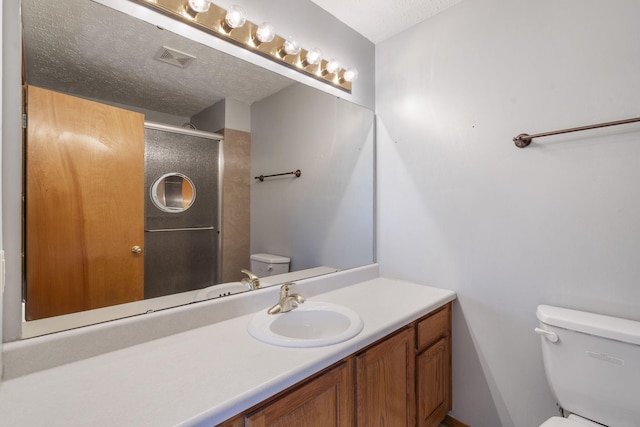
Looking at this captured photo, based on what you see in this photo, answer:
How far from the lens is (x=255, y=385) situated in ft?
2.47

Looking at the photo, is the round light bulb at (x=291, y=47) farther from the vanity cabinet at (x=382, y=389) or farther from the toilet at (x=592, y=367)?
the toilet at (x=592, y=367)

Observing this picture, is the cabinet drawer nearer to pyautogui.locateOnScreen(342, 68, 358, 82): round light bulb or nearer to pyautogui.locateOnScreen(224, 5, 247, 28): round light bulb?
pyautogui.locateOnScreen(342, 68, 358, 82): round light bulb

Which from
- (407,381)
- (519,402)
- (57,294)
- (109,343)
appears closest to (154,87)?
(57,294)

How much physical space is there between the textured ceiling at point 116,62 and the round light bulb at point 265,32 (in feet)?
0.45

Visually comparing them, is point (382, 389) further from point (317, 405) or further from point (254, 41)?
point (254, 41)

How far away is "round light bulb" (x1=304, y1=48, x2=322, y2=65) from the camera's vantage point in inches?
60.4

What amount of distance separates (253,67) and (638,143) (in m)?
1.60

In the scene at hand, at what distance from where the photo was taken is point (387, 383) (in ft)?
3.82

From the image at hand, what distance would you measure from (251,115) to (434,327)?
1388 millimetres

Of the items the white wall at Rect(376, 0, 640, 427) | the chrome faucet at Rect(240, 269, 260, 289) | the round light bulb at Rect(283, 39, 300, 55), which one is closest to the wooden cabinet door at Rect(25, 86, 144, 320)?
the chrome faucet at Rect(240, 269, 260, 289)

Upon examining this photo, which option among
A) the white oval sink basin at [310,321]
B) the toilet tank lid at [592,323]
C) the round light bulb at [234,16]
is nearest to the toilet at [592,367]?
the toilet tank lid at [592,323]

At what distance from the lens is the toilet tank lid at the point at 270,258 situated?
1.41m

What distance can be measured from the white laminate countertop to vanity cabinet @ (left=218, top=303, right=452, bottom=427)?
56 millimetres

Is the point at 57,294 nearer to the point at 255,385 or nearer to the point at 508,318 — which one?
the point at 255,385
